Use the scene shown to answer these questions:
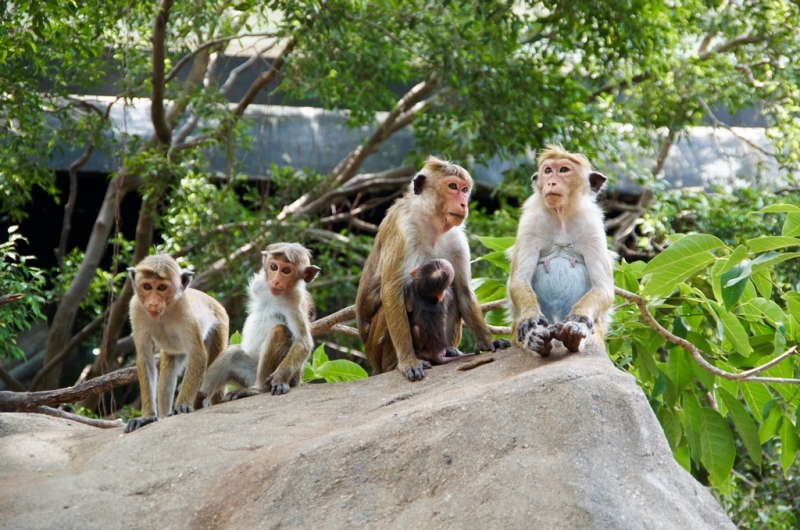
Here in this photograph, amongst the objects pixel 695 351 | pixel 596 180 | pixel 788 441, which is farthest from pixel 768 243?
pixel 788 441

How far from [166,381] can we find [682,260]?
3.51m

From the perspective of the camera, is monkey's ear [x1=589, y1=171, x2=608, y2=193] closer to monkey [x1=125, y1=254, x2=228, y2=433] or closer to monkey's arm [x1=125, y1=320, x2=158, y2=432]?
monkey [x1=125, y1=254, x2=228, y2=433]

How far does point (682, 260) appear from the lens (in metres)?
5.33

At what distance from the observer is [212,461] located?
15.4 ft

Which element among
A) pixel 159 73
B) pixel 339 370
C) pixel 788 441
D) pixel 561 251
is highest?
pixel 159 73

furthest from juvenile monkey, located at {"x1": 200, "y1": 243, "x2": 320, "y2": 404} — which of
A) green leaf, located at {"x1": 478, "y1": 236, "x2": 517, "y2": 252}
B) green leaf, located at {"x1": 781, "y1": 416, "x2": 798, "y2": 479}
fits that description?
green leaf, located at {"x1": 781, "y1": 416, "x2": 798, "y2": 479}

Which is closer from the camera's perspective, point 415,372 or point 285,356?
point 415,372

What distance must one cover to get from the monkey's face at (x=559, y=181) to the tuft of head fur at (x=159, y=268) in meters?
2.49

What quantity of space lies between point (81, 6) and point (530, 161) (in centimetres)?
573

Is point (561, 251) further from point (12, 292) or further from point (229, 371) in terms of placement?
point (12, 292)

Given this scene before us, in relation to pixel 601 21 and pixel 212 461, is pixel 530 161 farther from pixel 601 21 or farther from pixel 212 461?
pixel 212 461

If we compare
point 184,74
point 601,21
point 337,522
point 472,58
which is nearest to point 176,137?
point 184,74

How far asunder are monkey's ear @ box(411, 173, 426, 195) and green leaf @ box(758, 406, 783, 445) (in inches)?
108

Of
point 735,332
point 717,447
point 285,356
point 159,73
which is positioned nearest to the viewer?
point 735,332
